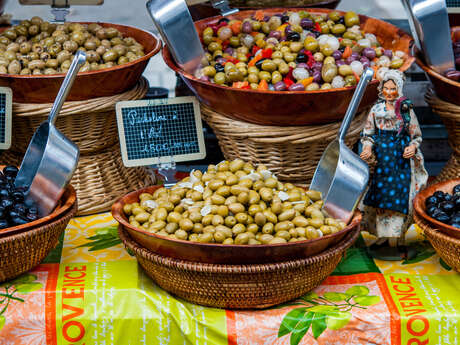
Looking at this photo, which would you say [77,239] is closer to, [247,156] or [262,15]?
[247,156]

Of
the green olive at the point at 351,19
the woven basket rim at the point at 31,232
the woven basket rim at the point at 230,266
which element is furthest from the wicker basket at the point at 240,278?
the green olive at the point at 351,19

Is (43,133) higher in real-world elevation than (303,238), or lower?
higher

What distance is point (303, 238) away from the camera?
55.9 inches

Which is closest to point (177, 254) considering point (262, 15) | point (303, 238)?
point (303, 238)

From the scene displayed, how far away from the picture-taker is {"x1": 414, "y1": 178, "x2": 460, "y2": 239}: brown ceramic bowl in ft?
4.70

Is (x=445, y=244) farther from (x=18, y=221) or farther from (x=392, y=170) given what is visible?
(x=18, y=221)

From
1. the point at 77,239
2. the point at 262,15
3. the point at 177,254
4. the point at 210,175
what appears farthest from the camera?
the point at 262,15

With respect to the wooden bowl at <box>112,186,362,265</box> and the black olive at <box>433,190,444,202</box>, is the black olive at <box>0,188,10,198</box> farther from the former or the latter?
the black olive at <box>433,190,444,202</box>

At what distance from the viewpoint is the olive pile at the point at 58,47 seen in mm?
1901

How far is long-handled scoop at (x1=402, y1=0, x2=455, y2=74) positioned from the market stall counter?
691 mm

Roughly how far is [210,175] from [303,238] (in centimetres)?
32

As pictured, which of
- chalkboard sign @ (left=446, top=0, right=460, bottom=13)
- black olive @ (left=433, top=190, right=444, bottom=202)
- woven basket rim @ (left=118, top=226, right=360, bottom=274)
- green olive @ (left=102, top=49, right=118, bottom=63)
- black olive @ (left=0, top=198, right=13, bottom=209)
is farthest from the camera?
chalkboard sign @ (left=446, top=0, right=460, bottom=13)

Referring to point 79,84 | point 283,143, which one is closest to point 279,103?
point 283,143

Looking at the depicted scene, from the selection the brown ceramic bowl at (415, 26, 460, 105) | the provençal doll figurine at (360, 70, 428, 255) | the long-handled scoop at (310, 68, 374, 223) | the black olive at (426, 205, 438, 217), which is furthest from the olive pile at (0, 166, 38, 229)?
the brown ceramic bowl at (415, 26, 460, 105)
